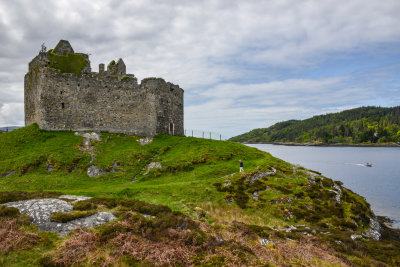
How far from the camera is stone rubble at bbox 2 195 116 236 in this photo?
1154 cm

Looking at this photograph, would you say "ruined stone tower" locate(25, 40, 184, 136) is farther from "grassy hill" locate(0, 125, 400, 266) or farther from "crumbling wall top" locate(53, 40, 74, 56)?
"grassy hill" locate(0, 125, 400, 266)

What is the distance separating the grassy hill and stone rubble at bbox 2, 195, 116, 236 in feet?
1.64

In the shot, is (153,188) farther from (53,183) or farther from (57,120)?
(57,120)

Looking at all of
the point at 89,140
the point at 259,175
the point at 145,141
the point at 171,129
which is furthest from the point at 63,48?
the point at 259,175

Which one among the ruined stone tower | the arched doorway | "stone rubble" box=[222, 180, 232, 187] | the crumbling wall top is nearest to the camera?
"stone rubble" box=[222, 180, 232, 187]

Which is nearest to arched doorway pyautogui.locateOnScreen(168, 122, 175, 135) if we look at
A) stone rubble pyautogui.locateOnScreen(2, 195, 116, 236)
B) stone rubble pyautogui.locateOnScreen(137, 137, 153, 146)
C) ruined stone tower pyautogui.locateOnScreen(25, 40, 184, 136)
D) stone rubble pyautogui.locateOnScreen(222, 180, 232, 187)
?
ruined stone tower pyautogui.locateOnScreen(25, 40, 184, 136)

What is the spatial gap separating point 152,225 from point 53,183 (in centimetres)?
2060

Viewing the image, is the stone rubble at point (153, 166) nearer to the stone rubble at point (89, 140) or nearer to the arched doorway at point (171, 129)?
the stone rubble at point (89, 140)

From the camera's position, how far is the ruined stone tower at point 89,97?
3978 centimetres

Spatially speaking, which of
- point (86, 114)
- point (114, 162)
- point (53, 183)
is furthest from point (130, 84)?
point (53, 183)

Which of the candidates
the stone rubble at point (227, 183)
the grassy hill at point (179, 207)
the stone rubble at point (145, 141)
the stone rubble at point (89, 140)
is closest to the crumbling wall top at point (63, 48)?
the grassy hill at point (179, 207)

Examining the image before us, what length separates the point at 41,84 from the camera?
3916 cm

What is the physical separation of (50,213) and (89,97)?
32856 mm

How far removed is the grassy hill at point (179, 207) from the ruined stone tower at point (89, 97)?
2.80 meters
